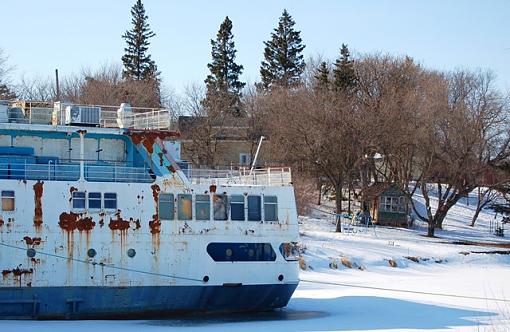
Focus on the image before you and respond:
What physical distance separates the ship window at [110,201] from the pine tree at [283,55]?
65.1 metres

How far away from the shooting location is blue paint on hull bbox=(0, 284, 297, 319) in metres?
27.1

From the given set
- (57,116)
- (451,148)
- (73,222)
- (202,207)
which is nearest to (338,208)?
(451,148)

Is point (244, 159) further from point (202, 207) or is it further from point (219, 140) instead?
point (202, 207)

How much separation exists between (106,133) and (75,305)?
20.3ft

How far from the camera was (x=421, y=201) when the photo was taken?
79750mm

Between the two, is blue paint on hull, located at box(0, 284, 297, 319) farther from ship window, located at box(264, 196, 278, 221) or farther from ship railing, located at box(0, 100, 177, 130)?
ship railing, located at box(0, 100, 177, 130)

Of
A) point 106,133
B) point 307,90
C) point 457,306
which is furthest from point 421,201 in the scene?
point 106,133

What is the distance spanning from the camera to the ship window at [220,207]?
29750mm

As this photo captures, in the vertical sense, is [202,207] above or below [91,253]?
above

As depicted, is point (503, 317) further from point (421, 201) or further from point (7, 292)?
point (421, 201)

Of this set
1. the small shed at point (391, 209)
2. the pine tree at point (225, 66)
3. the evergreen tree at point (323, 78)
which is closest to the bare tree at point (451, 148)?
the small shed at point (391, 209)

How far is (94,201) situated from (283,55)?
224ft

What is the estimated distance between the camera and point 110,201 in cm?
2848

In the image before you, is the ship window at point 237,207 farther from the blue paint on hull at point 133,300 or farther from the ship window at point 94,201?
the ship window at point 94,201
